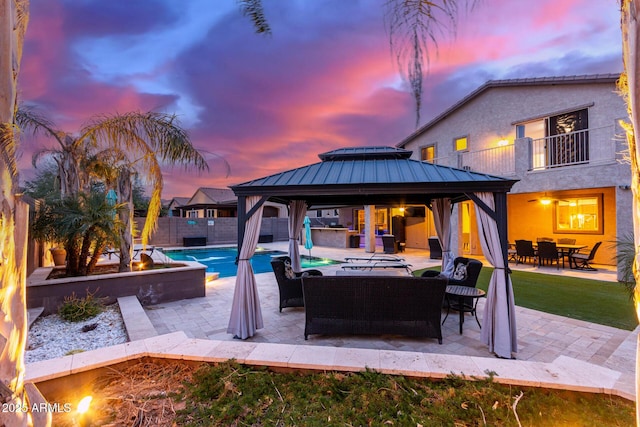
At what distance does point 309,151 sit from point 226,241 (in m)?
16.5

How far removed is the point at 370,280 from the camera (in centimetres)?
417

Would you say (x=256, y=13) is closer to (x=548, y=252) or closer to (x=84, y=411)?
(x=84, y=411)

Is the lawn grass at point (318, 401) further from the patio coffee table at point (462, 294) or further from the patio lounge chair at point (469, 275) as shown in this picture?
the patio lounge chair at point (469, 275)

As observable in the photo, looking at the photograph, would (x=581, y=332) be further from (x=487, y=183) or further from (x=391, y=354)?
(x=391, y=354)

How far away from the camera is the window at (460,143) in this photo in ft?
44.7

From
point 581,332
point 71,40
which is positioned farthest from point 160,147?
point 581,332

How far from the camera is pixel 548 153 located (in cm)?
1048

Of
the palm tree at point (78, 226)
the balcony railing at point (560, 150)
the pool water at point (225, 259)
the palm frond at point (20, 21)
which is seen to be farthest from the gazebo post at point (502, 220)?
the pool water at point (225, 259)

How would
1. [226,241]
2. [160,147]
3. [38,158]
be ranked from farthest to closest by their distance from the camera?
[226,241] < [38,158] < [160,147]

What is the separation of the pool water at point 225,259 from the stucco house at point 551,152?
23.8 ft

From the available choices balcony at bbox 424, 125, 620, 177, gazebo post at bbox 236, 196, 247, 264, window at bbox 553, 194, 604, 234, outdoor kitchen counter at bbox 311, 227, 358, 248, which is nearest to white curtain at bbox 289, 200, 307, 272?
gazebo post at bbox 236, 196, 247, 264

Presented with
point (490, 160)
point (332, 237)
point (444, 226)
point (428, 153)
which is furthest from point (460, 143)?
point (332, 237)

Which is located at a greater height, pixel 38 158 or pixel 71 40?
pixel 71 40

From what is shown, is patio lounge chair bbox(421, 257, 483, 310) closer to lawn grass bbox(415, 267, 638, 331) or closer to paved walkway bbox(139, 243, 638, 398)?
paved walkway bbox(139, 243, 638, 398)
